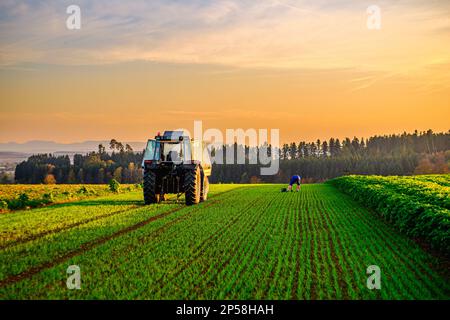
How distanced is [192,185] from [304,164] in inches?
4634

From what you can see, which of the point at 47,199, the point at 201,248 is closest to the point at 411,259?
the point at 201,248

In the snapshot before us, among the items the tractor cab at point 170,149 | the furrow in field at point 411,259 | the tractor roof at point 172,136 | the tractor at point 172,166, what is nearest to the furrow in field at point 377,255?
the furrow in field at point 411,259

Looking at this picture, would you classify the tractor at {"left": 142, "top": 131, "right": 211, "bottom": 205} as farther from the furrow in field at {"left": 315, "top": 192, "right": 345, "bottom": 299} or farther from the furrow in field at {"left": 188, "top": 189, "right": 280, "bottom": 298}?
the furrow in field at {"left": 315, "top": 192, "right": 345, "bottom": 299}

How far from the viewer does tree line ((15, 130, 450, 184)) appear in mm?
104494

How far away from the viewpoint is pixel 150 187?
75.0ft

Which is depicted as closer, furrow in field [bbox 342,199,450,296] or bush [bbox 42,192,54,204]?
furrow in field [bbox 342,199,450,296]

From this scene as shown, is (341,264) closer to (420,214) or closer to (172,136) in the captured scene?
(420,214)

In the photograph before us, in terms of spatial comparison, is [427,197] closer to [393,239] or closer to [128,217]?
[393,239]

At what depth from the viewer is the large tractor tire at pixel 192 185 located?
2222 cm

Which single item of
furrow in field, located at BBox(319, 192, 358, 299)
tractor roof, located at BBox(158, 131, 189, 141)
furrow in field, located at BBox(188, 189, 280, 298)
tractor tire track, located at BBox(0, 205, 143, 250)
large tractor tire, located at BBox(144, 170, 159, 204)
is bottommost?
furrow in field, located at BBox(319, 192, 358, 299)

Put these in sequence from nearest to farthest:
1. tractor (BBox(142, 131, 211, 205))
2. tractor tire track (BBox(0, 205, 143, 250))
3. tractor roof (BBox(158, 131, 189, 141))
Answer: tractor tire track (BBox(0, 205, 143, 250)) → tractor (BBox(142, 131, 211, 205)) → tractor roof (BBox(158, 131, 189, 141))

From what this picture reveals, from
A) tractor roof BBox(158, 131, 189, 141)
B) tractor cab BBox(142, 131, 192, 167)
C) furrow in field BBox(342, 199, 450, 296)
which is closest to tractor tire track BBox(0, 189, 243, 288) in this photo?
tractor cab BBox(142, 131, 192, 167)
